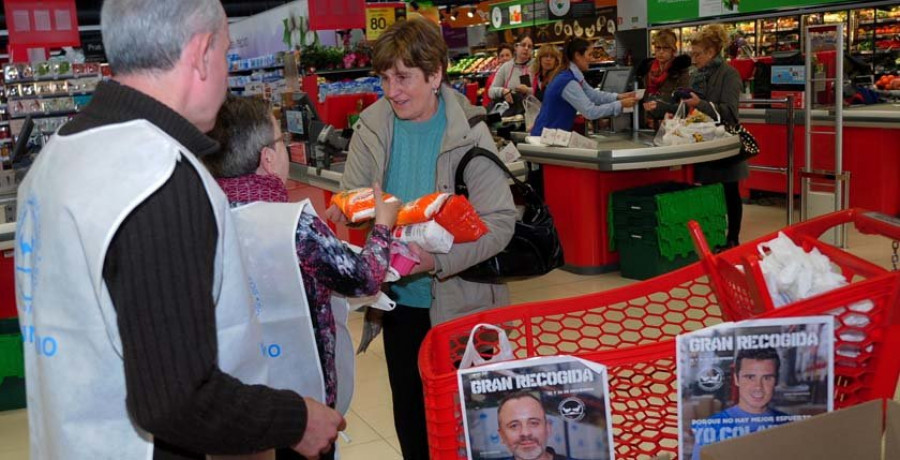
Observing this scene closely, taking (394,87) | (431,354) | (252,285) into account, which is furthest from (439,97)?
(252,285)

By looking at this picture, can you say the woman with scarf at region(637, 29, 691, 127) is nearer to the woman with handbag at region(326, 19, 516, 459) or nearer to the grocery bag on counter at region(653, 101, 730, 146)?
the grocery bag on counter at region(653, 101, 730, 146)

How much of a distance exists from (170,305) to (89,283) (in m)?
0.13

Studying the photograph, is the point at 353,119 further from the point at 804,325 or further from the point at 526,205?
the point at 804,325

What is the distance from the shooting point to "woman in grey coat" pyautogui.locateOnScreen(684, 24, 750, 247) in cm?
636

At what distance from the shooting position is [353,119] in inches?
266

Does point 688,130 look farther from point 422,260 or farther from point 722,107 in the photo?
point 422,260

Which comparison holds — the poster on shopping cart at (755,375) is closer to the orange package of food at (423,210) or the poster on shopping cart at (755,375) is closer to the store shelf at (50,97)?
the orange package of food at (423,210)

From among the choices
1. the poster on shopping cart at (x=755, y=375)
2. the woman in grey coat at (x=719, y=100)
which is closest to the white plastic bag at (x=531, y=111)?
the woman in grey coat at (x=719, y=100)

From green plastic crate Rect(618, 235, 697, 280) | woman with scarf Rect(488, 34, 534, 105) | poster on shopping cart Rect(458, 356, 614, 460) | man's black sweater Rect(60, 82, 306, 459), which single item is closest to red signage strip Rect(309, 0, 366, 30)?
woman with scarf Rect(488, 34, 534, 105)

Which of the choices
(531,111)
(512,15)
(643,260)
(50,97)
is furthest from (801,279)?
(512,15)

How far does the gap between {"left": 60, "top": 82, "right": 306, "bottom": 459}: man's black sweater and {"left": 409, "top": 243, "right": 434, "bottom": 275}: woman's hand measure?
1.08 metres

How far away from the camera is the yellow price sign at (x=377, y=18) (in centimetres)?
1109

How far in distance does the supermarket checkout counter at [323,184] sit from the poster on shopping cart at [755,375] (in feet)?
12.1

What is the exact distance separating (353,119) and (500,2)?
34.6ft
